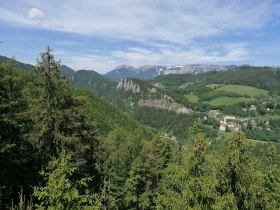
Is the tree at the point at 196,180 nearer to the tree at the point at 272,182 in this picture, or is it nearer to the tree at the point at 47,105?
the tree at the point at 272,182

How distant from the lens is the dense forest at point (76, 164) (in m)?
14.2

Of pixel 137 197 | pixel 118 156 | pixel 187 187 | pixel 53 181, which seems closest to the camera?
pixel 53 181

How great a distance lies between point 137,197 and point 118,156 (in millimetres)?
11677


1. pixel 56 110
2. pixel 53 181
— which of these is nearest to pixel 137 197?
pixel 56 110

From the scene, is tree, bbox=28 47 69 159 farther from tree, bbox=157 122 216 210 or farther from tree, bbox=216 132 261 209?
tree, bbox=216 132 261 209

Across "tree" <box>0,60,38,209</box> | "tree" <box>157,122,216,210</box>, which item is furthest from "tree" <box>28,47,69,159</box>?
"tree" <box>157,122,216,210</box>

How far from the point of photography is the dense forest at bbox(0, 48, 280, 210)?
559 inches

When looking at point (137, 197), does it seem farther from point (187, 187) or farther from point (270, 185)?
point (187, 187)

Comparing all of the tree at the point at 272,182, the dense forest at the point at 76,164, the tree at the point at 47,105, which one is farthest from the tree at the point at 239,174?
the tree at the point at 47,105

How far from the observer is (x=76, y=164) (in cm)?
2303

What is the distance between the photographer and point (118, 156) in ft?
159

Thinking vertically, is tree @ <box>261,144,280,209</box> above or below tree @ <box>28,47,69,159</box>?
below

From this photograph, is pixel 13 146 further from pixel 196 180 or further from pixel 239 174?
pixel 239 174

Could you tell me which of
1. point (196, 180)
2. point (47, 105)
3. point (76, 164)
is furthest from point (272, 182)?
point (47, 105)
